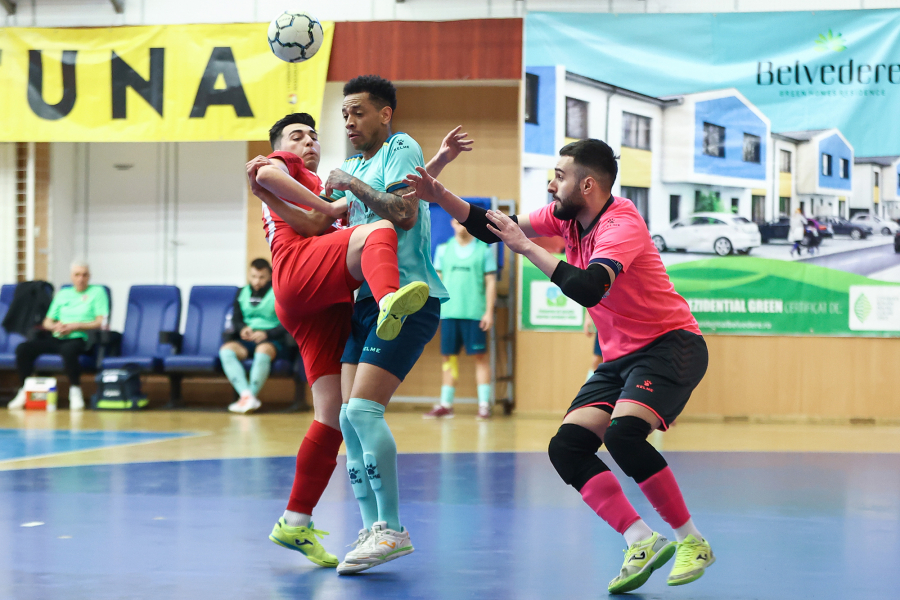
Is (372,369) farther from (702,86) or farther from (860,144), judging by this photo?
(860,144)

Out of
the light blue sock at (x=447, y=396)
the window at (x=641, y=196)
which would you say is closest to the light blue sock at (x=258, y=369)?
the light blue sock at (x=447, y=396)

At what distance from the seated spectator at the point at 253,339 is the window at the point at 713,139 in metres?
4.47

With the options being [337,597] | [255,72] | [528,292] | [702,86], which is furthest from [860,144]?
[337,597]

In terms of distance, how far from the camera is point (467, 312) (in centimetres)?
827

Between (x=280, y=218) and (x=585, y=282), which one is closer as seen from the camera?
(x=585, y=282)

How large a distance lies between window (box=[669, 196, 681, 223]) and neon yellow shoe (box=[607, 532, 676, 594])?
606cm

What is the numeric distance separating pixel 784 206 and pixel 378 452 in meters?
6.68

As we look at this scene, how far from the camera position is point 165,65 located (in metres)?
8.92

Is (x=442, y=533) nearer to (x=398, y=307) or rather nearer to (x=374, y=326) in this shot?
(x=374, y=326)

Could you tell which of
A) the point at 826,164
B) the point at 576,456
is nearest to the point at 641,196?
the point at 826,164

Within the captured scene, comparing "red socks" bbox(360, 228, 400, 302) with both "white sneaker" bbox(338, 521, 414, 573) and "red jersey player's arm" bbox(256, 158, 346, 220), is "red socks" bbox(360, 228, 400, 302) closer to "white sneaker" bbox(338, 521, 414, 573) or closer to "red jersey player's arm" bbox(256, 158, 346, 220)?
"red jersey player's arm" bbox(256, 158, 346, 220)

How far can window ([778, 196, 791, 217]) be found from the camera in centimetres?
851

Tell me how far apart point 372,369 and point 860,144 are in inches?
280

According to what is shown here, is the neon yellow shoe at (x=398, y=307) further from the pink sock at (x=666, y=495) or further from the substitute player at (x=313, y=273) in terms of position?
the pink sock at (x=666, y=495)
